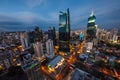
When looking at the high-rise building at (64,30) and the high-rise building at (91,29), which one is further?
the high-rise building at (91,29)

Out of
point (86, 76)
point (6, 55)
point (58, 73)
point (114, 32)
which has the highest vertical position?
point (114, 32)

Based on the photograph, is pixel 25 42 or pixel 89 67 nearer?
pixel 89 67

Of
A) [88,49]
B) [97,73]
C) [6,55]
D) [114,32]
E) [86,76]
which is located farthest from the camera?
[114,32]

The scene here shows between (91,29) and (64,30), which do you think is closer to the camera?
(64,30)

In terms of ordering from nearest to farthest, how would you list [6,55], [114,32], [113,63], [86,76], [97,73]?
1. [86,76]
2. [97,73]
3. [113,63]
4. [6,55]
5. [114,32]

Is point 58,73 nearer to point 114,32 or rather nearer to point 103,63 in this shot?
point 103,63

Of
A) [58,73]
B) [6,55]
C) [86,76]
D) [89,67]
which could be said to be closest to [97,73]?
[89,67]

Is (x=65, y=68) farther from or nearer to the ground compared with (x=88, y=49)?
nearer to the ground

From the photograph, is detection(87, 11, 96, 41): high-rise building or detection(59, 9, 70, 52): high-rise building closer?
detection(59, 9, 70, 52): high-rise building

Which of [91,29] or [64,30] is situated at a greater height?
[91,29]
